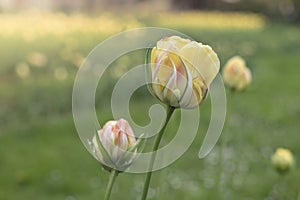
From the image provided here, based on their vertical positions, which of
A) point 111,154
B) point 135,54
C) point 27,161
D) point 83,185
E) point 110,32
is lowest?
point 111,154

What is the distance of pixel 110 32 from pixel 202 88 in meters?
5.71

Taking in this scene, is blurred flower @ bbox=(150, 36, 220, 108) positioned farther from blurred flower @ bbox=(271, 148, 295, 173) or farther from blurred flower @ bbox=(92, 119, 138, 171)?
blurred flower @ bbox=(271, 148, 295, 173)

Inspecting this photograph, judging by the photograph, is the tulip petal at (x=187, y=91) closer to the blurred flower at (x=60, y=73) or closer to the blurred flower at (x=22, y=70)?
the blurred flower at (x=22, y=70)

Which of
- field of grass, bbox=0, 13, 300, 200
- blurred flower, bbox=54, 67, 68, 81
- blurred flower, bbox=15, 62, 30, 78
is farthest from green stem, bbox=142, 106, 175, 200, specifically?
blurred flower, bbox=54, 67, 68, 81

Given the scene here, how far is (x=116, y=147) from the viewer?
2.09 ft

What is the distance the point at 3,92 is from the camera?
4246 millimetres

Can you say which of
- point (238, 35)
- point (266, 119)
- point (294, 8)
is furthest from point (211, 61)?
point (294, 8)

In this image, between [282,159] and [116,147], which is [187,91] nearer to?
[116,147]

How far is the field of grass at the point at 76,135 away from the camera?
3.00 metres

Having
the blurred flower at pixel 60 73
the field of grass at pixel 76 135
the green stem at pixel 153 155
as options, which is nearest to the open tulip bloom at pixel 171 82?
the green stem at pixel 153 155

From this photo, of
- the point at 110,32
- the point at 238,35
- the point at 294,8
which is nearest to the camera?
the point at 110,32

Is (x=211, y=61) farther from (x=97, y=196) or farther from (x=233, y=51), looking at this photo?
(x=233, y=51)

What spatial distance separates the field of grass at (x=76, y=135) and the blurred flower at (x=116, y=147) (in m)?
0.96

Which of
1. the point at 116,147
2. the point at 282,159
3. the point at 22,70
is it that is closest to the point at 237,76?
the point at 282,159
